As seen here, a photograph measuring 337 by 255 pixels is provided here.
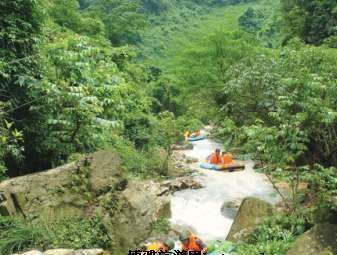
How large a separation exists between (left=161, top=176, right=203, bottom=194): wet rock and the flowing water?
263mm

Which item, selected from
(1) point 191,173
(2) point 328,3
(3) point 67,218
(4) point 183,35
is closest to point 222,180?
(1) point 191,173

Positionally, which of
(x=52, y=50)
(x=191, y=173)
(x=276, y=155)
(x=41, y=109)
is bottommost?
(x=191, y=173)

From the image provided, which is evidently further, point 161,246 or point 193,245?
point 193,245

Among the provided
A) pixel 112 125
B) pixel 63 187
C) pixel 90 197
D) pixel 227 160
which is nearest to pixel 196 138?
pixel 227 160

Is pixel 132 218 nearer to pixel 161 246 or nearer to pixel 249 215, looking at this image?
pixel 161 246

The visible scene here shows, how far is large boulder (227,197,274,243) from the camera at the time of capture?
28.9 ft

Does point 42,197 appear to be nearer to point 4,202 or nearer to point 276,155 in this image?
point 4,202

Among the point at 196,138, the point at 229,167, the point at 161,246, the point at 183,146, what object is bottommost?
the point at 196,138

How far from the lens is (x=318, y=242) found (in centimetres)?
672

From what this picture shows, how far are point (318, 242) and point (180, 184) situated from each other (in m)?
9.03

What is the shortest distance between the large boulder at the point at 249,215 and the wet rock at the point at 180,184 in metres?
5.71

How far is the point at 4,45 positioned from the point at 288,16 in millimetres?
20510

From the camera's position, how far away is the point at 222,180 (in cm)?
1683

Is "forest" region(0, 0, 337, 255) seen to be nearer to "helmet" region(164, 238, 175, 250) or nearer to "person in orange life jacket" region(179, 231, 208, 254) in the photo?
"helmet" region(164, 238, 175, 250)
